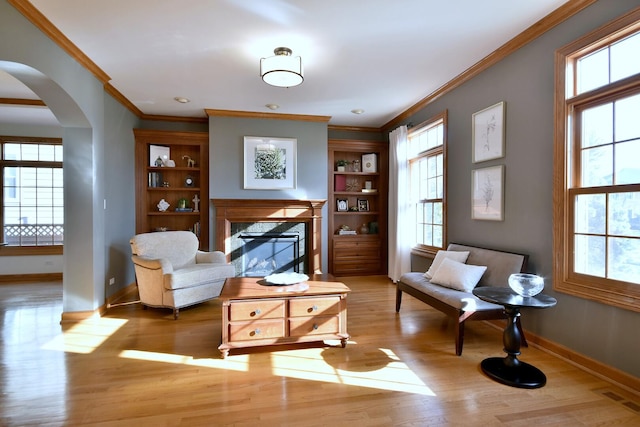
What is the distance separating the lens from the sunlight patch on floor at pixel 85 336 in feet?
8.81

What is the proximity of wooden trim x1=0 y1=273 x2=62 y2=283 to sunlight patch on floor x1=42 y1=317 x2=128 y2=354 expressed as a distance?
2.92 m

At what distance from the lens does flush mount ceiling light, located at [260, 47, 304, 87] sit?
9.50ft

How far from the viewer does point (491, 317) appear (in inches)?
104

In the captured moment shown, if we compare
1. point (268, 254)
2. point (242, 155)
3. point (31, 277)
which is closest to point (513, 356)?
point (268, 254)

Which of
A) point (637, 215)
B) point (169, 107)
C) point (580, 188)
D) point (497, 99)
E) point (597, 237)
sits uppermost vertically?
point (169, 107)

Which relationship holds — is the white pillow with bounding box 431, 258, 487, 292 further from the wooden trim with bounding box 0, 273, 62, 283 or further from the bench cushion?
the wooden trim with bounding box 0, 273, 62, 283

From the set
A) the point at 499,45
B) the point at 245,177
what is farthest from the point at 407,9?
the point at 245,177

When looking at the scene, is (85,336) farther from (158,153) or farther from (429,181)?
(429,181)

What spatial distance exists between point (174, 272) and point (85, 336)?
95 cm

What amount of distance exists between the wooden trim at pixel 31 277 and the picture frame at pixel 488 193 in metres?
6.64

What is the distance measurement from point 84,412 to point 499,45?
4.33 meters

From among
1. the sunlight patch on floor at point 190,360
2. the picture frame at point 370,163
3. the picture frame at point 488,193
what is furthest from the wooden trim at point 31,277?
the picture frame at point 488,193

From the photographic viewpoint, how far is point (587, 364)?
89.7 inches

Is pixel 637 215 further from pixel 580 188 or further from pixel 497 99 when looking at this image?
pixel 497 99
